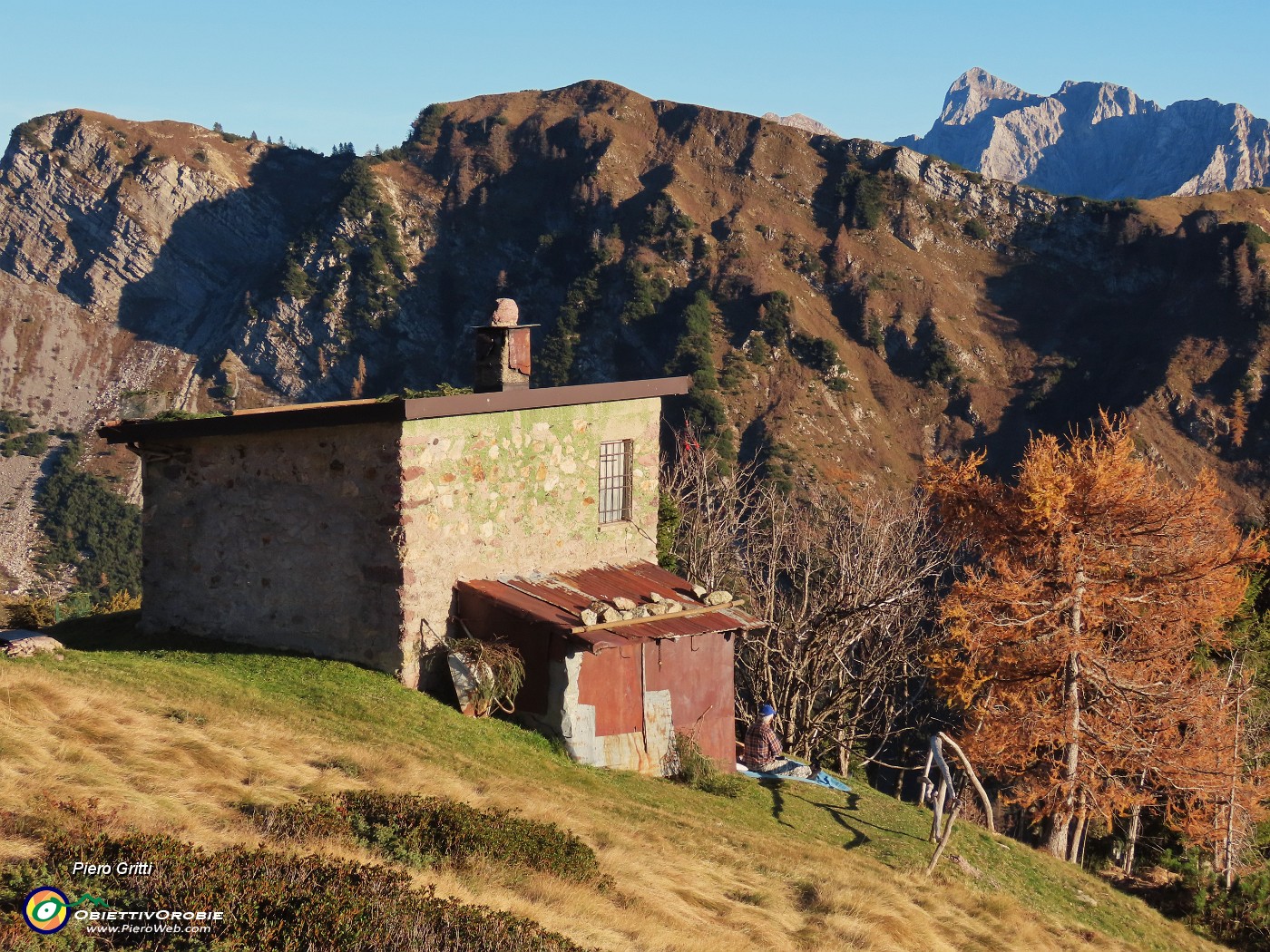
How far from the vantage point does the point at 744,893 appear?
1135 centimetres

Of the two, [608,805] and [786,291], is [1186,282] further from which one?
[608,805]

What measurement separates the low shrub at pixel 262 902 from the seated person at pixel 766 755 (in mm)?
10218

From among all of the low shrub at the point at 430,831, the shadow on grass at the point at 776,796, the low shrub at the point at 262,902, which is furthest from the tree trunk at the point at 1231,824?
the low shrub at the point at 262,902

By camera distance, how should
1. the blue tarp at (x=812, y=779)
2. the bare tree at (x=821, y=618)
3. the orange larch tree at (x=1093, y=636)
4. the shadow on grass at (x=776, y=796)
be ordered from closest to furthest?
the shadow on grass at (x=776, y=796) < the blue tarp at (x=812, y=779) < the orange larch tree at (x=1093, y=636) < the bare tree at (x=821, y=618)

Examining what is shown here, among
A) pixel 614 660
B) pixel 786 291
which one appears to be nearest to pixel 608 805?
pixel 614 660

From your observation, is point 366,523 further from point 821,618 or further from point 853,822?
point 821,618

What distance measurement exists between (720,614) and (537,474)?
3499 mm

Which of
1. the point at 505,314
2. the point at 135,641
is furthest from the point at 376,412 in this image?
the point at 135,641

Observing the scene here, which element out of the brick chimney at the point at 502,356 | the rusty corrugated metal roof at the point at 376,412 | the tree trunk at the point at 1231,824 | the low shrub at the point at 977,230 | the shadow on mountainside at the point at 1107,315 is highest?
the low shrub at the point at 977,230

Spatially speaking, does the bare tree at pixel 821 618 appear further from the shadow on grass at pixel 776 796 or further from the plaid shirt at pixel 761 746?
the shadow on grass at pixel 776 796

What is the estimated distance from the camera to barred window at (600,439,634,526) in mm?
18688

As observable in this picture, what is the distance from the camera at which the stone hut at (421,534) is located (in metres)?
15.5

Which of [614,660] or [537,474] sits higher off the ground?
[537,474]

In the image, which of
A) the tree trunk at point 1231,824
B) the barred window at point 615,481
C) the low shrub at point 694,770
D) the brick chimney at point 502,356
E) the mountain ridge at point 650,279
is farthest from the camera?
the mountain ridge at point 650,279
